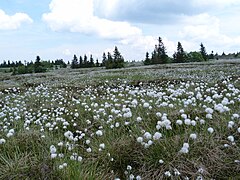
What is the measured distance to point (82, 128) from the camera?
23.0 ft

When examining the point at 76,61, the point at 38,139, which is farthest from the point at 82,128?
the point at 76,61

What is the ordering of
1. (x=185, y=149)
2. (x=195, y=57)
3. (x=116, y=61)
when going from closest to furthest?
(x=185, y=149) → (x=116, y=61) → (x=195, y=57)

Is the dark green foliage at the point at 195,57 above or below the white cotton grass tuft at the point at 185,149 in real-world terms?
above

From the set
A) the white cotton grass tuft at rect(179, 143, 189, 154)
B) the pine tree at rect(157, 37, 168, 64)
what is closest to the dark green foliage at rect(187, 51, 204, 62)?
the pine tree at rect(157, 37, 168, 64)

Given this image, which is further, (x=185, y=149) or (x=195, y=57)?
(x=195, y=57)

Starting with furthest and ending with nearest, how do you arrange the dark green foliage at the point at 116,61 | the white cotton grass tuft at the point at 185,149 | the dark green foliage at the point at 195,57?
the dark green foliage at the point at 195,57
the dark green foliage at the point at 116,61
the white cotton grass tuft at the point at 185,149

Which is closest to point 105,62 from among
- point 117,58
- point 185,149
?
point 117,58

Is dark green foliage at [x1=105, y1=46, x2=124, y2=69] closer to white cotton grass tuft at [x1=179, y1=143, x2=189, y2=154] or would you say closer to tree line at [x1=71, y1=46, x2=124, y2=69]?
tree line at [x1=71, y1=46, x2=124, y2=69]

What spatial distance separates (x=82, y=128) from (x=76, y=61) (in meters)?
109

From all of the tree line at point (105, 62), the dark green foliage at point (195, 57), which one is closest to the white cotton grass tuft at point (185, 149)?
the tree line at point (105, 62)

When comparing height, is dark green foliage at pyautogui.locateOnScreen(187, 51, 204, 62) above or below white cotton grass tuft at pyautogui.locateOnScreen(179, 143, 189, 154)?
above

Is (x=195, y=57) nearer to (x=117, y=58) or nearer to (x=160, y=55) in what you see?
(x=160, y=55)

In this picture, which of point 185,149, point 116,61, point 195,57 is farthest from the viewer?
point 195,57

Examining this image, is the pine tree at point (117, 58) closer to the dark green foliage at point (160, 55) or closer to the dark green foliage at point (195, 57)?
the dark green foliage at point (160, 55)
